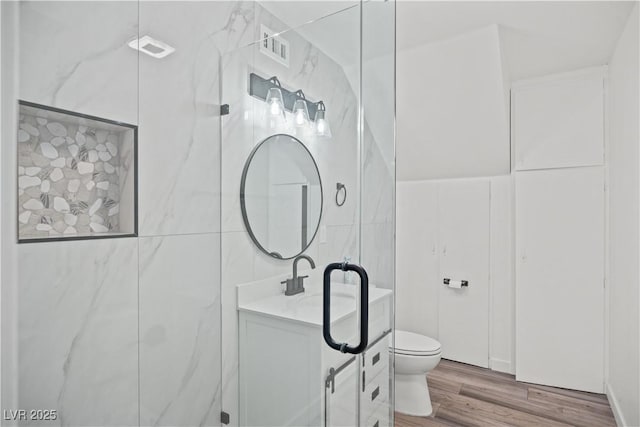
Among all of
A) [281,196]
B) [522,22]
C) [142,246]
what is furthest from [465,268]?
[142,246]

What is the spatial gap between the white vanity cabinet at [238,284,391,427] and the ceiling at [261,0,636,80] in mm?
1379

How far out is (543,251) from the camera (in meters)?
2.78

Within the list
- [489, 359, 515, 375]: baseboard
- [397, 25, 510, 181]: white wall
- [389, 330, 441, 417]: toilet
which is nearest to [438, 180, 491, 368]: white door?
[489, 359, 515, 375]: baseboard

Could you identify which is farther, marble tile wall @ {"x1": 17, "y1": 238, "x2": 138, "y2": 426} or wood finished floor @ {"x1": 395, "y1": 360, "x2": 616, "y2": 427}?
wood finished floor @ {"x1": 395, "y1": 360, "x2": 616, "y2": 427}

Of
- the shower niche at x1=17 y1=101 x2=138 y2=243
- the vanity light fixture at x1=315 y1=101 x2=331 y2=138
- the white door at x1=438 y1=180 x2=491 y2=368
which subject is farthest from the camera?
the white door at x1=438 y1=180 x2=491 y2=368

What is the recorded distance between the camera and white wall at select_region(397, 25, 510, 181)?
240 cm

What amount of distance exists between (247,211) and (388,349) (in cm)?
83

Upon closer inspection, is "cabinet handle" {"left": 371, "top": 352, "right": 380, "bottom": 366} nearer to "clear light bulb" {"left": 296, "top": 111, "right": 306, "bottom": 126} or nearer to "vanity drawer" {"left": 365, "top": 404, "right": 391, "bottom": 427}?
"vanity drawer" {"left": 365, "top": 404, "right": 391, "bottom": 427}

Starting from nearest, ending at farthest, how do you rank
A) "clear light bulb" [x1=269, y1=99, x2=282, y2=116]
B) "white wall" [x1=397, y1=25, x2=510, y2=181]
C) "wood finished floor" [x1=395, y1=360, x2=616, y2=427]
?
"clear light bulb" [x1=269, y1=99, x2=282, y2=116] < "wood finished floor" [x1=395, y1=360, x2=616, y2=427] < "white wall" [x1=397, y1=25, x2=510, y2=181]

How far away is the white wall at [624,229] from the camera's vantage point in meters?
1.90

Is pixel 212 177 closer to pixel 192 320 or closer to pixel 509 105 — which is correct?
pixel 192 320

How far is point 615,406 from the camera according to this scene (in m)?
2.31

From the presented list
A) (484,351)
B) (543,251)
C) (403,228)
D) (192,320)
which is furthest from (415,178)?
(192,320)

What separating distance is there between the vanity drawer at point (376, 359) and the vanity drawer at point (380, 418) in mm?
154
